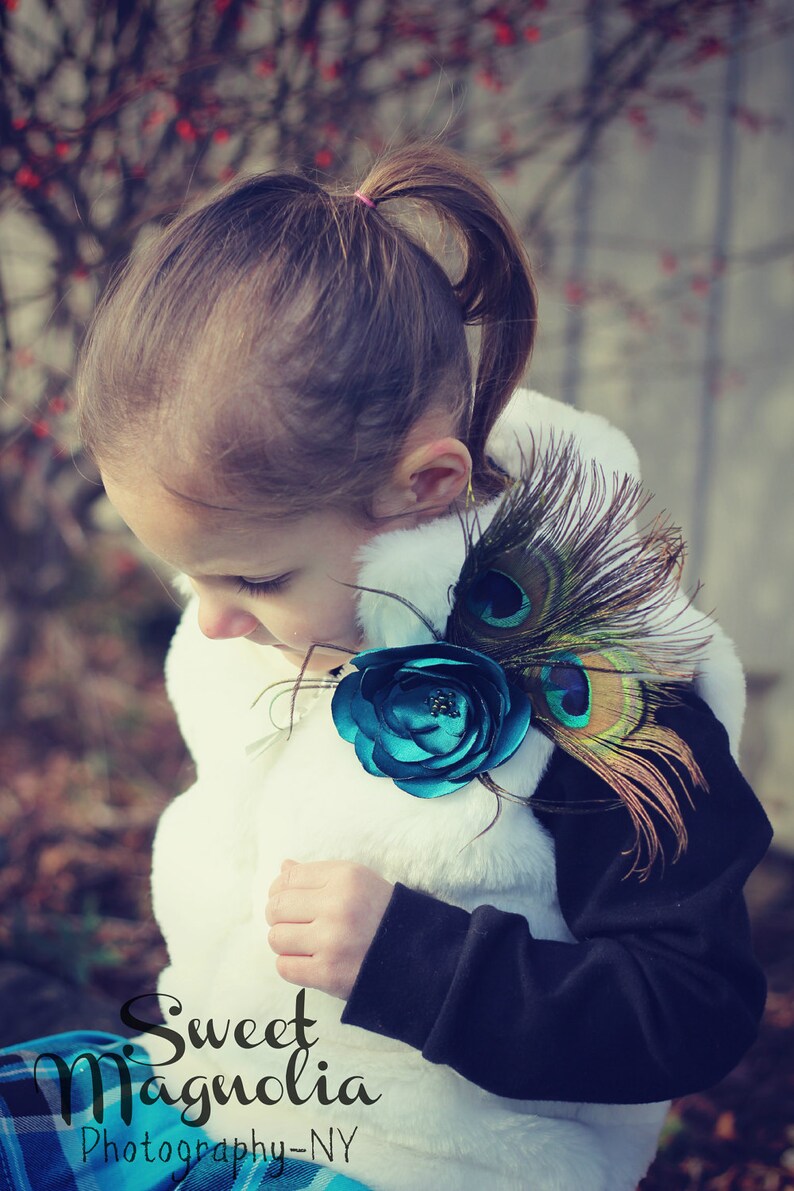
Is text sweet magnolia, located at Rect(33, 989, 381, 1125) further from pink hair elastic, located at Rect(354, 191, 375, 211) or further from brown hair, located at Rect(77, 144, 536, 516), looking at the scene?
pink hair elastic, located at Rect(354, 191, 375, 211)

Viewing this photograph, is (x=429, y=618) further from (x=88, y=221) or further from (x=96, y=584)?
(x=96, y=584)

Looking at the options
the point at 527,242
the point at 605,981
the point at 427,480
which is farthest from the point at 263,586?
the point at 527,242

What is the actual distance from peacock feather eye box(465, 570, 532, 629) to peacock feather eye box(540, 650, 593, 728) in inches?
2.5

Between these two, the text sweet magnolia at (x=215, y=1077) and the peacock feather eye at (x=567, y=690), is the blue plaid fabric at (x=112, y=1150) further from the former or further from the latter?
the peacock feather eye at (x=567, y=690)

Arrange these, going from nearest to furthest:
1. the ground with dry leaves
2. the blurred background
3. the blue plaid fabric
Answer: the blue plaid fabric, the ground with dry leaves, the blurred background

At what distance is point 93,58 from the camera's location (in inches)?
76.2

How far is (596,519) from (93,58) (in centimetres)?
148

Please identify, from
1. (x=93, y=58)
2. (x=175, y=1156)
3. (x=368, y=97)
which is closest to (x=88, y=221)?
(x=93, y=58)

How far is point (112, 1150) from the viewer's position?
1.23m

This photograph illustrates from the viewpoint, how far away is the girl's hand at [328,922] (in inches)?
43.1

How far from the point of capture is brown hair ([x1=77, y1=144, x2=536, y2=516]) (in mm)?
1057

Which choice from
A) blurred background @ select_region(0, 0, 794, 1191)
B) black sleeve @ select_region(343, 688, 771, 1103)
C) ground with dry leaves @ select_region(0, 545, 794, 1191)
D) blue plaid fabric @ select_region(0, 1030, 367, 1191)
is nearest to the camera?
black sleeve @ select_region(343, 688, 771, 1103)

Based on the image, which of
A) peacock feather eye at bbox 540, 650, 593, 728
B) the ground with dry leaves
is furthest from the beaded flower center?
the ground with dry leaves

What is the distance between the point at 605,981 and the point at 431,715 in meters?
0.33
